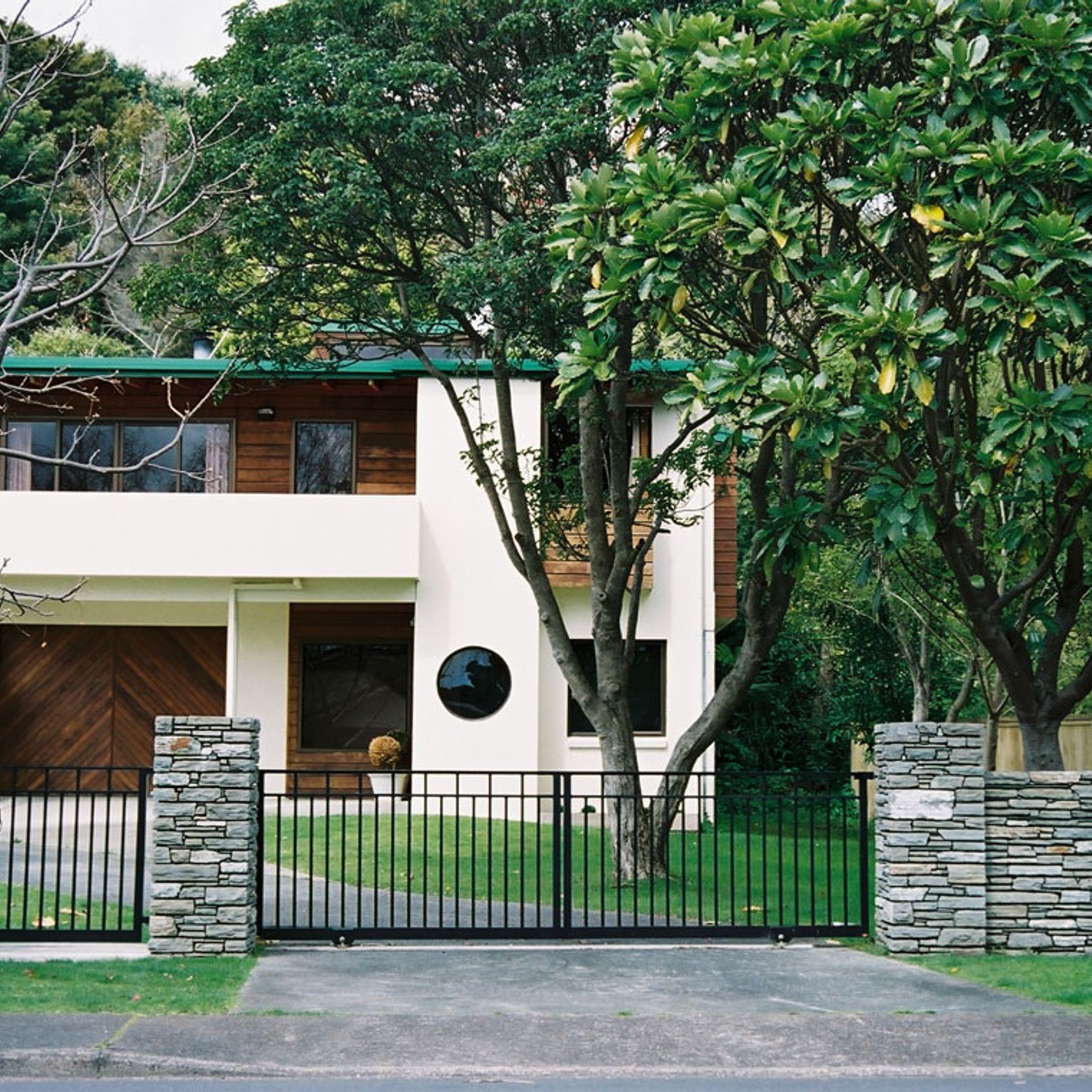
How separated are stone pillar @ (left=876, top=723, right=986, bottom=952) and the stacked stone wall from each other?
0.16 m

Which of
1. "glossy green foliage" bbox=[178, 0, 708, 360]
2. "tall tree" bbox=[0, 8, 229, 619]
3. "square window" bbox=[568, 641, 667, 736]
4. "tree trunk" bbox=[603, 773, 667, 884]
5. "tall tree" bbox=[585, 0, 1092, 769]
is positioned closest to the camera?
"tall tree" bbox=[585, 0, 1092, 769]

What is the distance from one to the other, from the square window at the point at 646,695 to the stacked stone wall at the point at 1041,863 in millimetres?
11705

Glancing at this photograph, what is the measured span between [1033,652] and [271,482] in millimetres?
11655

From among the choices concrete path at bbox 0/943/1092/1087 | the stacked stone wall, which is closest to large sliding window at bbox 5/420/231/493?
concrete path at bbox 0/943/1092/1087

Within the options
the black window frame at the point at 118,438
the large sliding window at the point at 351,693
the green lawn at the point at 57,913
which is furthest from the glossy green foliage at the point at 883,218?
the large sliding window at the point at 351,693

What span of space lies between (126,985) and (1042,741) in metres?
8.40

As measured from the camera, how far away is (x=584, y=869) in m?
13.0

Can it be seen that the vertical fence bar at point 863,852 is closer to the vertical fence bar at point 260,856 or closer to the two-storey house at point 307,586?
the vertical fence bar at point 260,856

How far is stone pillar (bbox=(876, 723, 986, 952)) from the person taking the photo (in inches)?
477

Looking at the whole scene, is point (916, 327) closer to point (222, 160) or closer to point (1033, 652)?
point (222, 160)

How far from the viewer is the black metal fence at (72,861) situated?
12094 millimetres

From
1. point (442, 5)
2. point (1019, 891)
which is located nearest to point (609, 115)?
point (442, 5)

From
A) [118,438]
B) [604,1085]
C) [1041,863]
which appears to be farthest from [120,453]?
[604,1085]

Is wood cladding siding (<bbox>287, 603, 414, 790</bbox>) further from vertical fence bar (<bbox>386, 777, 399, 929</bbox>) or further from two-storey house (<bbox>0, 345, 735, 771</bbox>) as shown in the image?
vertical fence bar (<bbox>386, 777, 399, 929</bbox>)
